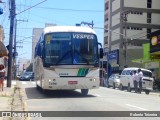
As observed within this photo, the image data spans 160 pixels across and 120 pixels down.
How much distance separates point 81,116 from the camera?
1305 cm

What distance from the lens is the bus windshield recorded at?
2061 centimetres

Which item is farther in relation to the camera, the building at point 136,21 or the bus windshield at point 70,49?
the building at point 136,21

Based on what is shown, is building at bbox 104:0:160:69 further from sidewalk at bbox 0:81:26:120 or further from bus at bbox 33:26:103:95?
sidewalk at bbox 0:81:26:120

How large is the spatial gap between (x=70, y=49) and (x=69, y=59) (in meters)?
0.53

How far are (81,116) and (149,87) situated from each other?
20699 mm

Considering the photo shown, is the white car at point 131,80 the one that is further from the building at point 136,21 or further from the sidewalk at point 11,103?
the building at point 136,21

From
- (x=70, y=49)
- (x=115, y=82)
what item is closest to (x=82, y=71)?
(x=70, y=49)

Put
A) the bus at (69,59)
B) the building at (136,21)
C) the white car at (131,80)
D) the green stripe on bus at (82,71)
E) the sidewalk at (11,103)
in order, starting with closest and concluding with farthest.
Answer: the sidewalk at (11,103), the bus at (69,59), the green stripe on bus at (82,71), the white car at (131,80), the building at (136,21)

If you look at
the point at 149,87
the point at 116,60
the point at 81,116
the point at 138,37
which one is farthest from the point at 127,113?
the point at 138,37

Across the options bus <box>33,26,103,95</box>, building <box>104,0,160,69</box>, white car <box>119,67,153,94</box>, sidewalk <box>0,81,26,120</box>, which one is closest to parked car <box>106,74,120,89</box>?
white car <box>119,67,153,94</box>

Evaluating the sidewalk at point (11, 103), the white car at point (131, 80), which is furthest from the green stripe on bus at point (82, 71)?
the white car at point (131, 80)

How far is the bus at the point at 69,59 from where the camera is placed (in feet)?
67.6

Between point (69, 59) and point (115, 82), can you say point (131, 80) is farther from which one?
point (69, 59)

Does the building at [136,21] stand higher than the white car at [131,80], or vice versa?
the building at [136,21]
